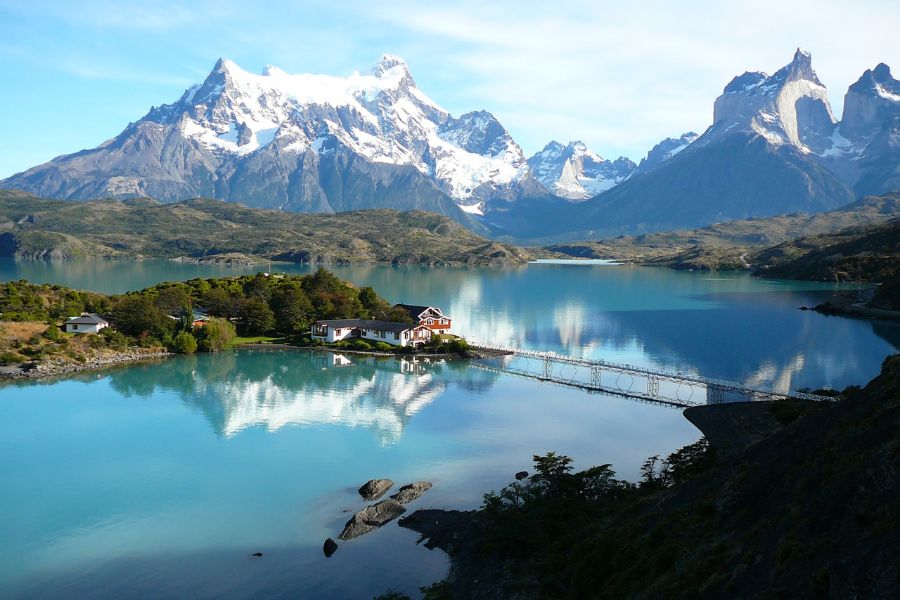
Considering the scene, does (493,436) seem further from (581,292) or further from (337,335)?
(581,292)

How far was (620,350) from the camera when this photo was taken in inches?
3585

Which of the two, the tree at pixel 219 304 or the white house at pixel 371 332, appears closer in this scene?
the white house at pixel 371 332

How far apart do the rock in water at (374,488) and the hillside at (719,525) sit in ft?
13.9

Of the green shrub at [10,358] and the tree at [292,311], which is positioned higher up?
the tree at [292,311]

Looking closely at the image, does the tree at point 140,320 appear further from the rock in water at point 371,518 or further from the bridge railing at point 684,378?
the rock in water at point 371,518

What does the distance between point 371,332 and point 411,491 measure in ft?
168

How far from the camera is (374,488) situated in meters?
40.3

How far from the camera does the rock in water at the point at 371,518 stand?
114 ft

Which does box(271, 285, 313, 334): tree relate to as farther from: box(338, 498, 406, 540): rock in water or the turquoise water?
box(338, 498, 406, 540): rock in water

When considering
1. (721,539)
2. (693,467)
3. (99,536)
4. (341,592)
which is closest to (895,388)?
(721,539)

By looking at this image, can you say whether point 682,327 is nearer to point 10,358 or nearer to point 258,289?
point 258,289

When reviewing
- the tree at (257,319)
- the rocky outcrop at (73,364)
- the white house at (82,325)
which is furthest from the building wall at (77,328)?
the tree at (257,319)

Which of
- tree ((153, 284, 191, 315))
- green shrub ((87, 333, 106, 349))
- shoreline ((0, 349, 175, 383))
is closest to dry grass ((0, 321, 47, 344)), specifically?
green shrub ((87, 333, 106, 349))

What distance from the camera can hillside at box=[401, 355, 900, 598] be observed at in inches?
641
